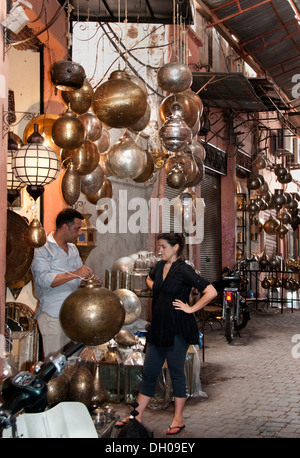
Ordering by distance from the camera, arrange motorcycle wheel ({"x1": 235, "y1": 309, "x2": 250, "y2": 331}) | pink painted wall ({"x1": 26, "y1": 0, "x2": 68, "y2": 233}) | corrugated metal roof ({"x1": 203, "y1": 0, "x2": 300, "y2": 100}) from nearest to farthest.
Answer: pink painted wall ({"x1": 26, "y1": 0, "x2": 68, "y2": 233}) → corrugated metal roof ({"x1": 203, "y1": 0, "x2": 300, "y2": 100}) → motorcycle wheel ({"x1": 235, "y1": 309, "x2": 250, "y2": 331})

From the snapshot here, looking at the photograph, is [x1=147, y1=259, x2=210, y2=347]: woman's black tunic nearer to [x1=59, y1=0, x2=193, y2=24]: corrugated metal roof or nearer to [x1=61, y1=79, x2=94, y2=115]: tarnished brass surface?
[x1=61, y1=79, x2=94, y2=115]: tarnished brass surface

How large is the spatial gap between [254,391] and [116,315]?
3.46 meters

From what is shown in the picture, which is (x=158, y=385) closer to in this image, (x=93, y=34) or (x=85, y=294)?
(x=85, y=294)

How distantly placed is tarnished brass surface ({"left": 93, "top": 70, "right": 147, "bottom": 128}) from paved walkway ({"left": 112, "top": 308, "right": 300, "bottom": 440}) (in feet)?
8.72

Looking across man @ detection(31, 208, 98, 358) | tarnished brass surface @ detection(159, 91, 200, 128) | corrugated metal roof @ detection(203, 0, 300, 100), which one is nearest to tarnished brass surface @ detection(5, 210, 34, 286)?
man @ detection(31, 208, 98, 358)

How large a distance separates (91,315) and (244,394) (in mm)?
3444

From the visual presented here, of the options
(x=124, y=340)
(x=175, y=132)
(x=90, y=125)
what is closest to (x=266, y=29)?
(x=175, y=132)

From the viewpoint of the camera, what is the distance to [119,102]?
3.55m

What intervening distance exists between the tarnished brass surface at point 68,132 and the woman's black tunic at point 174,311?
138 cm

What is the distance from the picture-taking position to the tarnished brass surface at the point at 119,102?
3.56 meters

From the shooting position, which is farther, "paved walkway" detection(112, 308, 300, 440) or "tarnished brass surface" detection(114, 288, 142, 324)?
"tarnished brass surface" detection(114, 288, 142, 324)

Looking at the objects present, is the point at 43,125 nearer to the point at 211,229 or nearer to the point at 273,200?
the point at 211,229

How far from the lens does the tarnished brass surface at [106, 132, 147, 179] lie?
416 cm

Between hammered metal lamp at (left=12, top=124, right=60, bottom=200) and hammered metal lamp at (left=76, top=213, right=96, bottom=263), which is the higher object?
hammered metal lamp at (left=12, top=124, right=60, bottom=200)
